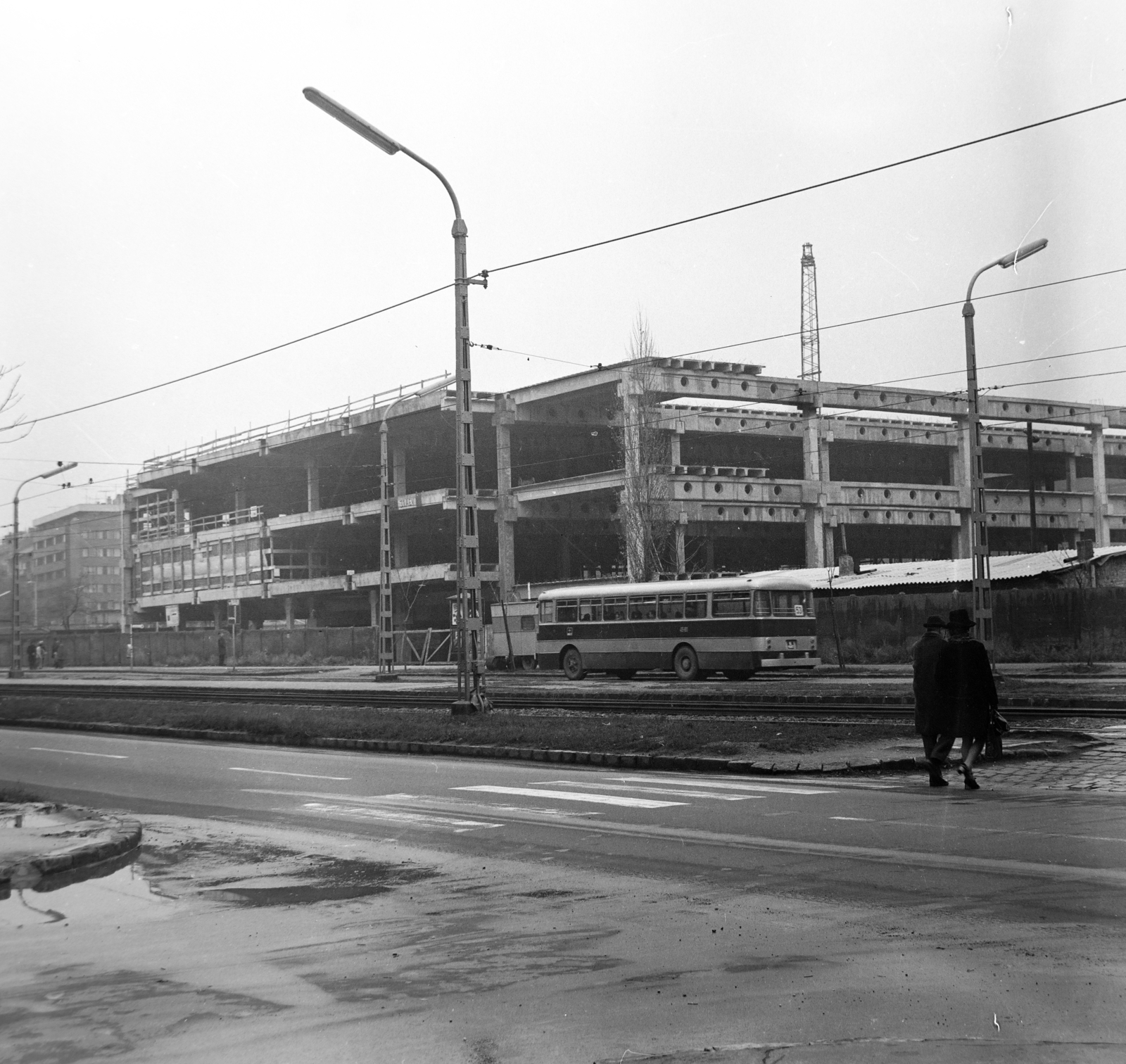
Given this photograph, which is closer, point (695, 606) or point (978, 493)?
point (978, 493)

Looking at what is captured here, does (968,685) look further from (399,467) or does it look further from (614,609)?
(399,467)

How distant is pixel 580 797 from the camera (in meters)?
13.0

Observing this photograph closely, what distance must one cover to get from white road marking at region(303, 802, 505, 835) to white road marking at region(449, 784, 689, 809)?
1476 mm

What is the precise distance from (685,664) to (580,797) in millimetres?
25469

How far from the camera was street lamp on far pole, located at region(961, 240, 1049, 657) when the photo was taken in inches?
1094

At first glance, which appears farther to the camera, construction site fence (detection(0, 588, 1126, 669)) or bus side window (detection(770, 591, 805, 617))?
construction site fence (detection(0, 588, 1126, 669))

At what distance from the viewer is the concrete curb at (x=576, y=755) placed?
14469 mm

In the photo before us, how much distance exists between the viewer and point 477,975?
607 cm

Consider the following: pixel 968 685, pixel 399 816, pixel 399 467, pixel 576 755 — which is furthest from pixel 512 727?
pixel 399 467

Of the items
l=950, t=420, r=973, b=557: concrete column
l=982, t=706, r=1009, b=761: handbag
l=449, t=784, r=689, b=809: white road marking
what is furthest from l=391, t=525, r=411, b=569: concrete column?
l=982, t=706, r=1009, b=761: handbag

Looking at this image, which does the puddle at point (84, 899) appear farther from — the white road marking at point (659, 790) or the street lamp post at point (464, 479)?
the street lamp post at point (464, 479)

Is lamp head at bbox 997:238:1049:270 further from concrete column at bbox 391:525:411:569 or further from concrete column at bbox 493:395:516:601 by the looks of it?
concrete column at bbox 391:525:411:569

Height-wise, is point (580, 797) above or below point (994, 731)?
below

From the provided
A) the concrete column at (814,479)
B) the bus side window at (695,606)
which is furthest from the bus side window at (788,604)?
the concrete column at (814,479)
